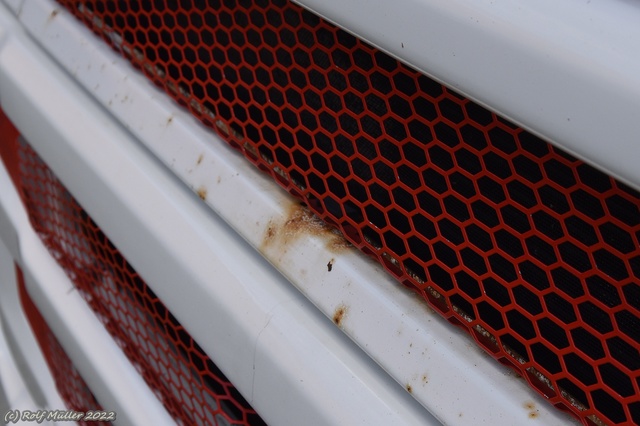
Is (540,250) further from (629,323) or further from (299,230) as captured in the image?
(299,230)

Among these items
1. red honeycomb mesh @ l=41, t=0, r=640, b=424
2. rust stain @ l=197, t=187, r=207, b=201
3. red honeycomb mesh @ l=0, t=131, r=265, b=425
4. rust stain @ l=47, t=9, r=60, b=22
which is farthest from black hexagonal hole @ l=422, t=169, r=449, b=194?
rust stain @ l=47, t=9, r=60, b=22

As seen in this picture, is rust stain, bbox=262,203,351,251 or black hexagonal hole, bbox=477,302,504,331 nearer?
black hexagonal hole, bbox=477,302,504,331

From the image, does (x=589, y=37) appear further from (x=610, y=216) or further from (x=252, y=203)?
(x=252, y=203)

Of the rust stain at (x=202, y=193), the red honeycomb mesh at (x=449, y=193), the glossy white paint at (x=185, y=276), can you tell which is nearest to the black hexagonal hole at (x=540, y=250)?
the red honeycomb mesh at (x=449, y=193)

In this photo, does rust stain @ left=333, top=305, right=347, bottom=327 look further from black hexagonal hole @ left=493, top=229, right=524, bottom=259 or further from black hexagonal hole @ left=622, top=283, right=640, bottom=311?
black hexagonal hole @ left=622, top=283, right=640, bottom=311

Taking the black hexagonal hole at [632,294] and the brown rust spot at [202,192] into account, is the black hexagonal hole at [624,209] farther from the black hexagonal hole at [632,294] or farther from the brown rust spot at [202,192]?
the brown rust spot at [202,192]

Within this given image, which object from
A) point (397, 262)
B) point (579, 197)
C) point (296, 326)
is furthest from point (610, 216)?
point (296, 326)
